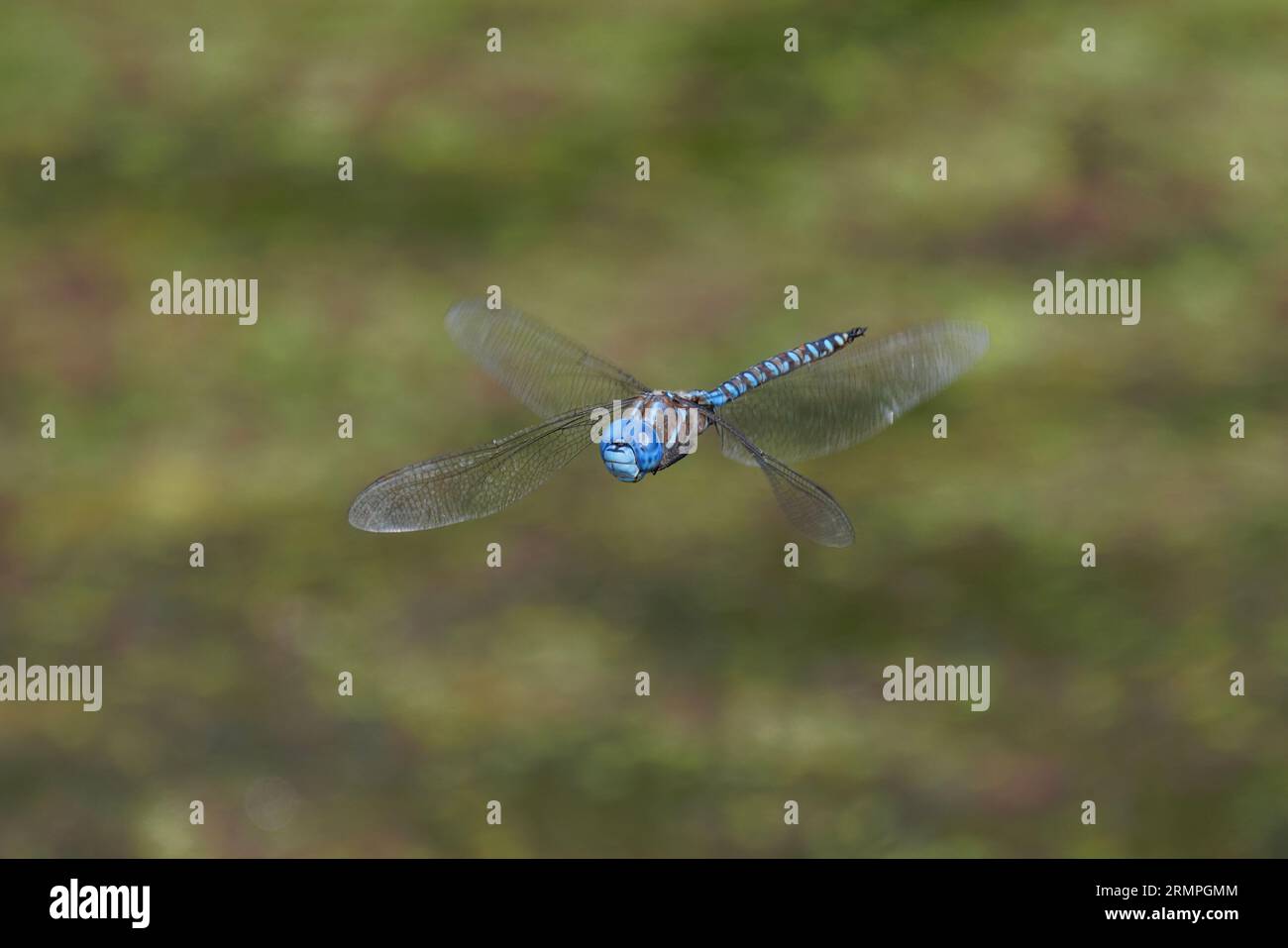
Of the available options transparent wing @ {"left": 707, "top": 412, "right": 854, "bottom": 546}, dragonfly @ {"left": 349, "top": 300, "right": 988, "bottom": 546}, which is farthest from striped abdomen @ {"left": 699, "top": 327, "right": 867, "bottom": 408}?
transparent wing @ {"left": 707, "top": 412, "right": 854, "bottom": 546}

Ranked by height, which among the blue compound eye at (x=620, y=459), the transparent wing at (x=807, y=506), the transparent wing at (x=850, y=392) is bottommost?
the transparent wing at (x=807, y=506)

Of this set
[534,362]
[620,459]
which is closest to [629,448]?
[620,459]

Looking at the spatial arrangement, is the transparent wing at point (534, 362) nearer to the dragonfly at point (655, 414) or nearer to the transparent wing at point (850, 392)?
the dragonfly at point (655, 414)

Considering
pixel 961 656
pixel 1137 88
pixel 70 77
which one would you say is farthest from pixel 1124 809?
pixel 70 77

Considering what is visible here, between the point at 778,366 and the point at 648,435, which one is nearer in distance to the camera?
the point at 648,435

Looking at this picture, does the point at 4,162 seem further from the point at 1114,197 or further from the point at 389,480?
the point at 1114,197

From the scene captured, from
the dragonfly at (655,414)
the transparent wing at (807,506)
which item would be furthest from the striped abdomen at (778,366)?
the transparent wing at (807,506)

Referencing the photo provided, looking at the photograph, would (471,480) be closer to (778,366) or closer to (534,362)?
(534,362)
